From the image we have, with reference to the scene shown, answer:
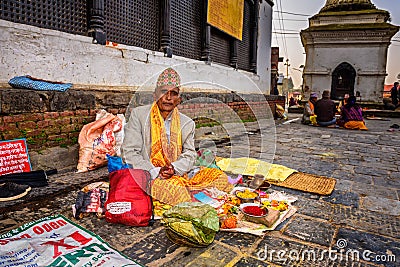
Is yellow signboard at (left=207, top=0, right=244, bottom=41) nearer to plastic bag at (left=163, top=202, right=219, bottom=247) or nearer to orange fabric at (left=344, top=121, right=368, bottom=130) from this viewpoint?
orange fabric at (left=344, top=121, right=368, bottom=130)

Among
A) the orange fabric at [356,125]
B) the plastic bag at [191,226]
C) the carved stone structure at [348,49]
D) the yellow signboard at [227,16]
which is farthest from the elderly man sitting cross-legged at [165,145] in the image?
the carved stone structure at [348,49]

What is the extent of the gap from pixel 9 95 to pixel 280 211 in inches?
127

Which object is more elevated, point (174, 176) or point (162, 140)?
point (162, 140)

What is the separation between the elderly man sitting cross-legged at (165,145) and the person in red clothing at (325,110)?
827 centimetres

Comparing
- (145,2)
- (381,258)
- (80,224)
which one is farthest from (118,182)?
(145,2)

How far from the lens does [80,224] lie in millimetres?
2299

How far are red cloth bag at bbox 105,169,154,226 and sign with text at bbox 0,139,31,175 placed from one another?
162cm

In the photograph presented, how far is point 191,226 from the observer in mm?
1971

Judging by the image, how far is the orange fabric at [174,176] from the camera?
8.70 feet

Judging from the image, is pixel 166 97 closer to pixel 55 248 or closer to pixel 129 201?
pixel 129 201

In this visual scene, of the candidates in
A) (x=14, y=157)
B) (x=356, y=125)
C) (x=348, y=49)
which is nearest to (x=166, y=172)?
(x=14, y=157)

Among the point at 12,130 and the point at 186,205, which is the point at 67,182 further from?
the point at 186,205

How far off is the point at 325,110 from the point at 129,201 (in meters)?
9.56

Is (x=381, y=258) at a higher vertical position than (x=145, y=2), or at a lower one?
lower
